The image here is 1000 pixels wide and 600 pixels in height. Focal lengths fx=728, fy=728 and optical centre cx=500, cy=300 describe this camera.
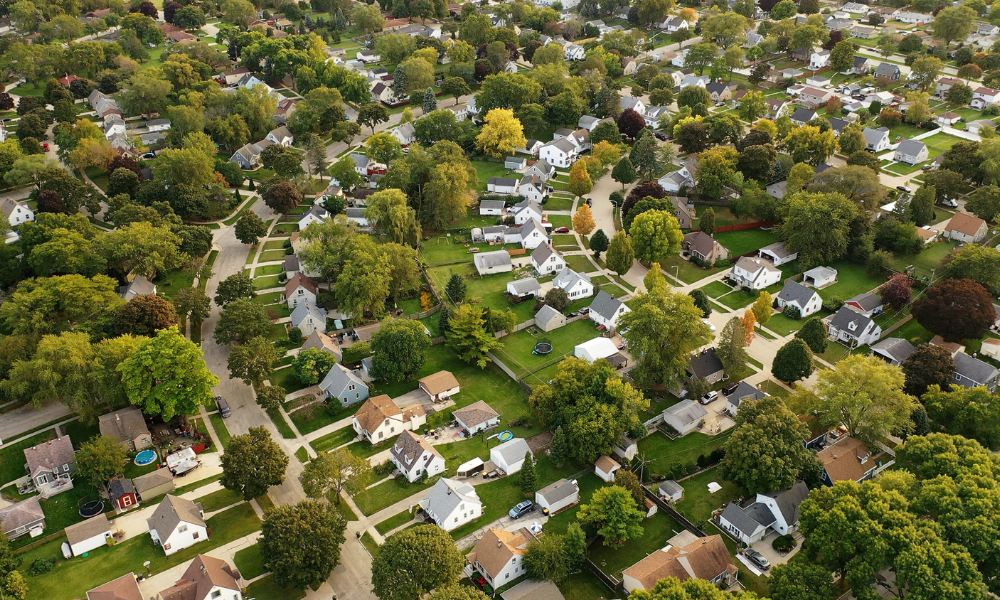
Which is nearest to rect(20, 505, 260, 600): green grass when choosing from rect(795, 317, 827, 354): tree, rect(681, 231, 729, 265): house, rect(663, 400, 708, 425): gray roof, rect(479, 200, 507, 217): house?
rect(663, 400, 708, 425): gray roof

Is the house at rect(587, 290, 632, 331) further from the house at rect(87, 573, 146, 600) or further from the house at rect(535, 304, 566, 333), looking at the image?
the house at rect(87, 573, 146, 600)

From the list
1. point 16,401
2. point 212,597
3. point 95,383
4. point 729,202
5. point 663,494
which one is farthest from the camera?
point 729,202

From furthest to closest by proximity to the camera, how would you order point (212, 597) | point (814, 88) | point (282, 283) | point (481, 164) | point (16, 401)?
point (814, 88) < point (481, 164) < point (282, 283) < point (16, 401) < point (212, 597)

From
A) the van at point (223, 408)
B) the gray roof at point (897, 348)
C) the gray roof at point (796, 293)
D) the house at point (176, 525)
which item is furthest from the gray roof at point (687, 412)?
the van at point (223, 408)

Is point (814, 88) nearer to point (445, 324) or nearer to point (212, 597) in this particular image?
point (445, 324)

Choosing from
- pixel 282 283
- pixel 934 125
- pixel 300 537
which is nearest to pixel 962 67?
pixel 934 125

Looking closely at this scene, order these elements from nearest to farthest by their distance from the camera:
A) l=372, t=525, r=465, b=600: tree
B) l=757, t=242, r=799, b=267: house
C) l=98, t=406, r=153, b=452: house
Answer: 1. l=372, t=525, r=465, b=600: tree
2. l=98, t=406, r=153, b=452: house
3. l=757, t=242, r=799, b=267: house
